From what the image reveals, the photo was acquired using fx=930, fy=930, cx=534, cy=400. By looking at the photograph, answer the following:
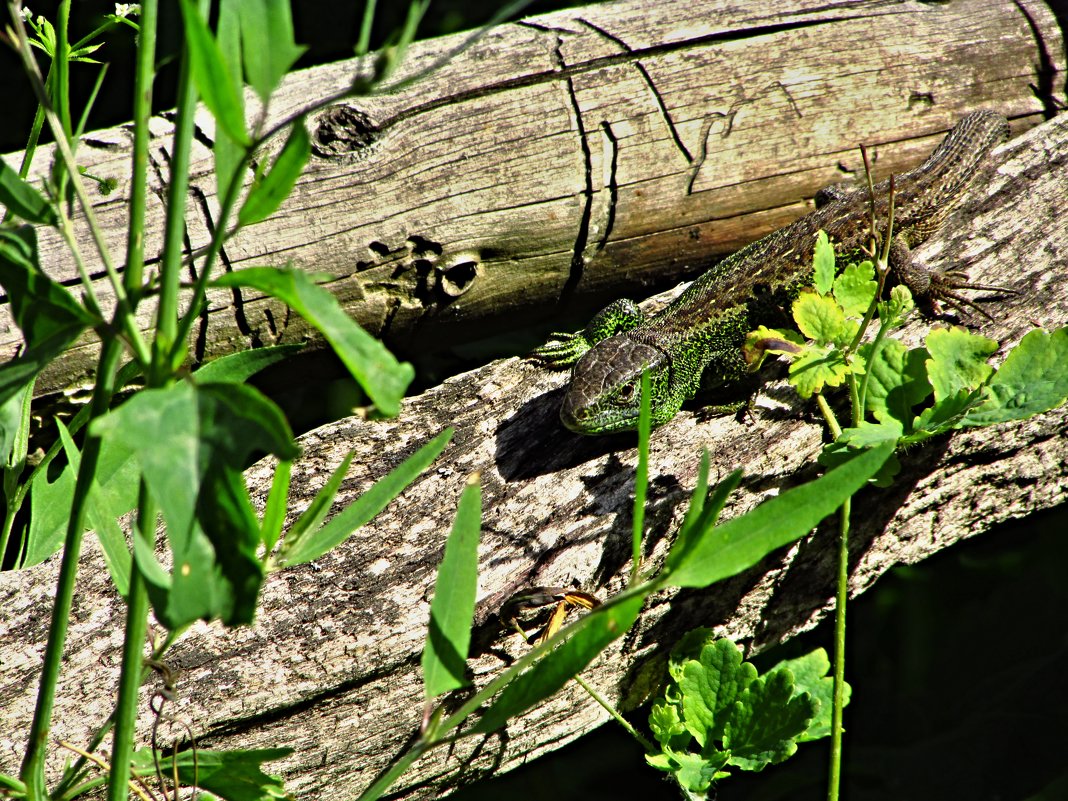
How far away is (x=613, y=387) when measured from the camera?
2.75 metres

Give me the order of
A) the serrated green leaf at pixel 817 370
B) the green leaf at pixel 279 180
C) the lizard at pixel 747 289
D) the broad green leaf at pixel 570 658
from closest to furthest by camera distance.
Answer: the green leaf at pixel 279 180
the broad green leaf at pixel 570 658
the serrated green leaf at pixel 817 370
the lizard at pixel 747 289

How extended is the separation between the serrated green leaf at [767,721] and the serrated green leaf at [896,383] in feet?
2.00

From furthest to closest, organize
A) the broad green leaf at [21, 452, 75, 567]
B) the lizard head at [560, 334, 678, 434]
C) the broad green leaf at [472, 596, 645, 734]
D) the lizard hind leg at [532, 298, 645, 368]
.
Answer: the lizard hind leg at [532, 298, 645, 368] < the lizard head at [560, 334, 678, 434] < the broad green leaf at [21, 452, 75, 567] < the broad green leaf at [472, 596, 645, 734]

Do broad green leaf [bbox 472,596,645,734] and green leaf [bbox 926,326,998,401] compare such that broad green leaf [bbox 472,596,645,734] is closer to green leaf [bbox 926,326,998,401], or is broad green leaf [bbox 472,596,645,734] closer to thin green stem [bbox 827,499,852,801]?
thin green stem [bbox 827,499,852,801]

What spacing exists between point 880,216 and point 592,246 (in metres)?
1.06

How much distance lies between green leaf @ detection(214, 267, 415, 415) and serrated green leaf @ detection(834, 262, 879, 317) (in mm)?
1500

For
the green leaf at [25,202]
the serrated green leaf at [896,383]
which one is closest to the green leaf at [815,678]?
the serrated green leaf at [896,383]

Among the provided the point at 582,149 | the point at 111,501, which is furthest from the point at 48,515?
the point at 582,149

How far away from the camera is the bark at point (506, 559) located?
6.78ft

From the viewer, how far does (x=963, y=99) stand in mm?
3400

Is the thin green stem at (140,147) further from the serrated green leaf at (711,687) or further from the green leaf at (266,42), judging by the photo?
the serrated green leaf at (711,687)

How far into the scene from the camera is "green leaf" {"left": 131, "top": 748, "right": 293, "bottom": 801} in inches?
48.5

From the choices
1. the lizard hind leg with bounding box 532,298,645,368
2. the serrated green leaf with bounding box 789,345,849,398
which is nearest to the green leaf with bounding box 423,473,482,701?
the serrated green leaf with bounding box 789,345,849,398

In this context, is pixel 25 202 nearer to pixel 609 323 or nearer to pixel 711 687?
pixel 711 687
